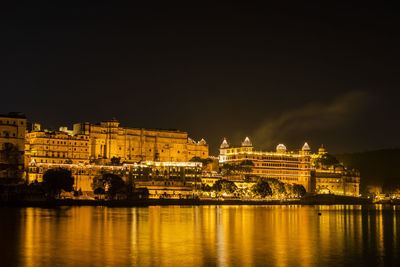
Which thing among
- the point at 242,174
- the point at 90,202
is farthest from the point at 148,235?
the point at 242,174

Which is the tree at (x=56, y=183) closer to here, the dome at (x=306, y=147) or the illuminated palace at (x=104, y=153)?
the illuminated palace at (x=104, y=153)

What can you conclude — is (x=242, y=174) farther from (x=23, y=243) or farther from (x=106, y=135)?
(x=23, y=243)

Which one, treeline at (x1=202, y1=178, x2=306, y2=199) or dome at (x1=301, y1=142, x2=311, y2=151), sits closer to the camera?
treeline at (x1=202, y1=178, x2=306, y2=199)

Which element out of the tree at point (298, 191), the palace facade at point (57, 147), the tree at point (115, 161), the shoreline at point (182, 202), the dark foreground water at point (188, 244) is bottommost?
the dark foreground water at point (188, 244)

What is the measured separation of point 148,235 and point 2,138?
3193 inches

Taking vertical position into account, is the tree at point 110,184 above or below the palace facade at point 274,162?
below

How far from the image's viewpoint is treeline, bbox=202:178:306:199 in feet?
462

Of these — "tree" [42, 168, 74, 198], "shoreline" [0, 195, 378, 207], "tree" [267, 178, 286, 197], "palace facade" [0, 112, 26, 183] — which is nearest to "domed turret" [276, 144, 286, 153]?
"shoreline" [0, 195, 378, 207]

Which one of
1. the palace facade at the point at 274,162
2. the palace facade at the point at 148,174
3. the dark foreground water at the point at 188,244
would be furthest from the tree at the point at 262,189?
the dark foreground water at the point at 188,244

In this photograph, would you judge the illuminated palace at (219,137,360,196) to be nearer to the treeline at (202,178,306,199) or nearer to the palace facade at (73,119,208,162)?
the palace facade at (73,119,208,162)

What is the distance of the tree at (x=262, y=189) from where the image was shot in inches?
5645

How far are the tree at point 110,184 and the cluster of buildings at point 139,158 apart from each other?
503cm

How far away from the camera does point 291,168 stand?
578 ft

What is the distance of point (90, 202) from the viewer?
110125 mm
